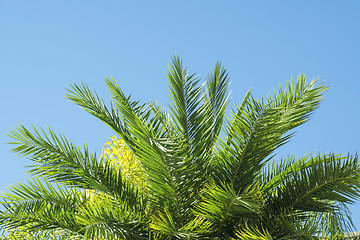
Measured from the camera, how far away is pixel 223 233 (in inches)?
301

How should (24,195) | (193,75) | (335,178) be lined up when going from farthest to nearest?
(193,75) < (24,195) < (335,178)

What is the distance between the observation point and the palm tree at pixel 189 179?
279 inches

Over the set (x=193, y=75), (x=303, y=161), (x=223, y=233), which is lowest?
(x=223, y=233)

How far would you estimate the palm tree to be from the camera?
710 cm

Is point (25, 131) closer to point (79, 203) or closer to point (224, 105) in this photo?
point (79, 203)

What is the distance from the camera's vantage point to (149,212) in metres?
7.75

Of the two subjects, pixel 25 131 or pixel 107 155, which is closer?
pixel 25 131

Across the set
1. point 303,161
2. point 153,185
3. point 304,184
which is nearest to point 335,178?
point 304,184

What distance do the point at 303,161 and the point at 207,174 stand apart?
150cm

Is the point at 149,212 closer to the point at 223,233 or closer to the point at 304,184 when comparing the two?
the point at 223,233

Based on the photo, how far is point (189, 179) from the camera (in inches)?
298

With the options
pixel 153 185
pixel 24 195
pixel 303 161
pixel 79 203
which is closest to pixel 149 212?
pixel 153 185

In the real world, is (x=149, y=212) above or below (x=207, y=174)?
below

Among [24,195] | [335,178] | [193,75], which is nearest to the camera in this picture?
[335,178]
